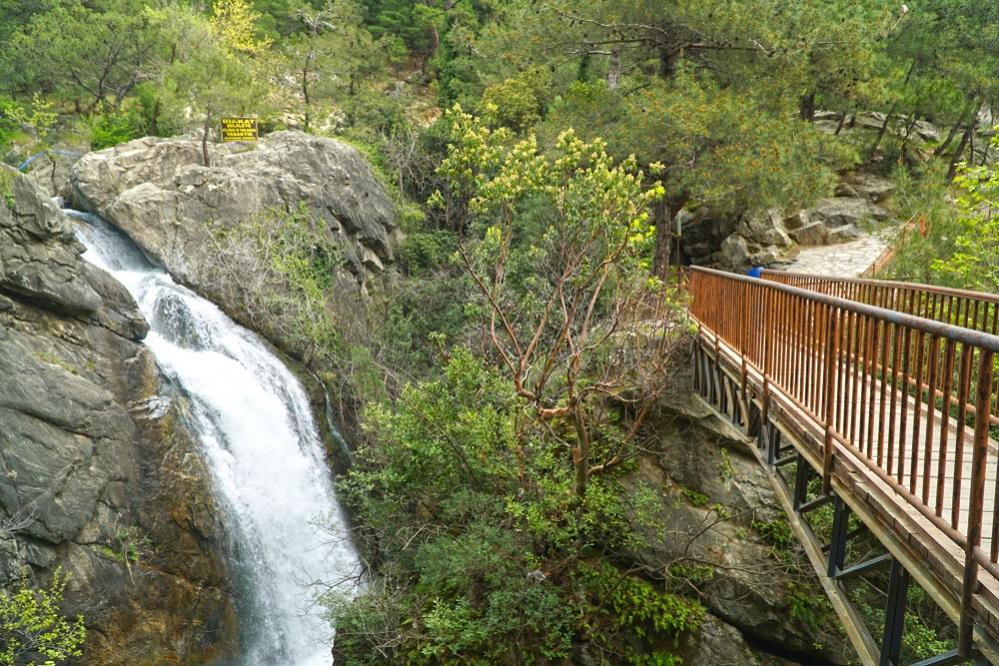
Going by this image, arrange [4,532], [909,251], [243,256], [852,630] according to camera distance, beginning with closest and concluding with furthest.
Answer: [852,630], [4,532], [909,251], [243,256]

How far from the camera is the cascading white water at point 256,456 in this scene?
37.9ft

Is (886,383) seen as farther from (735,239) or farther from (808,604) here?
(735,239)

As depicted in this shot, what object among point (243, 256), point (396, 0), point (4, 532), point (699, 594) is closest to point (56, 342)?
point (4, 532)

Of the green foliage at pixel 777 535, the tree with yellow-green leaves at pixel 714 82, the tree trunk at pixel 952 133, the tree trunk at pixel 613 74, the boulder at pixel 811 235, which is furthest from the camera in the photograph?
the tree trunk at pixel 952 133

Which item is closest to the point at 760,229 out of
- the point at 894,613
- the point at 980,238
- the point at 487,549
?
Answer: the point at 980,238

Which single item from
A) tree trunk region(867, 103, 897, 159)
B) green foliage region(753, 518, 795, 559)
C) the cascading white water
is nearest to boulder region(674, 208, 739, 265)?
tree trunk region(867, 103, 897, 159)

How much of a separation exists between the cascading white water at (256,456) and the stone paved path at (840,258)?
13.0 metres

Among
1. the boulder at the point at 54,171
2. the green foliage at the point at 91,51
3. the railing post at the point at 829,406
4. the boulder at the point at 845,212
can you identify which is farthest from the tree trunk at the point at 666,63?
the green foliage at the point at 91,51

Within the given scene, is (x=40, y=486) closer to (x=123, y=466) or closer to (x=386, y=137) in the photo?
(x=123, y=466)

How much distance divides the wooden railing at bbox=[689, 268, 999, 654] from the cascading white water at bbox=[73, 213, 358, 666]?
302 inches

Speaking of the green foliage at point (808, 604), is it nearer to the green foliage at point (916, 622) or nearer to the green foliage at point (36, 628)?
the green foliage at point (916, 622)

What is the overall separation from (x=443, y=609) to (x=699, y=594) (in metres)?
3.76

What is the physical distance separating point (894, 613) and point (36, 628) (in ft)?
33.2

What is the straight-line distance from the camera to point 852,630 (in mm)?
4586
